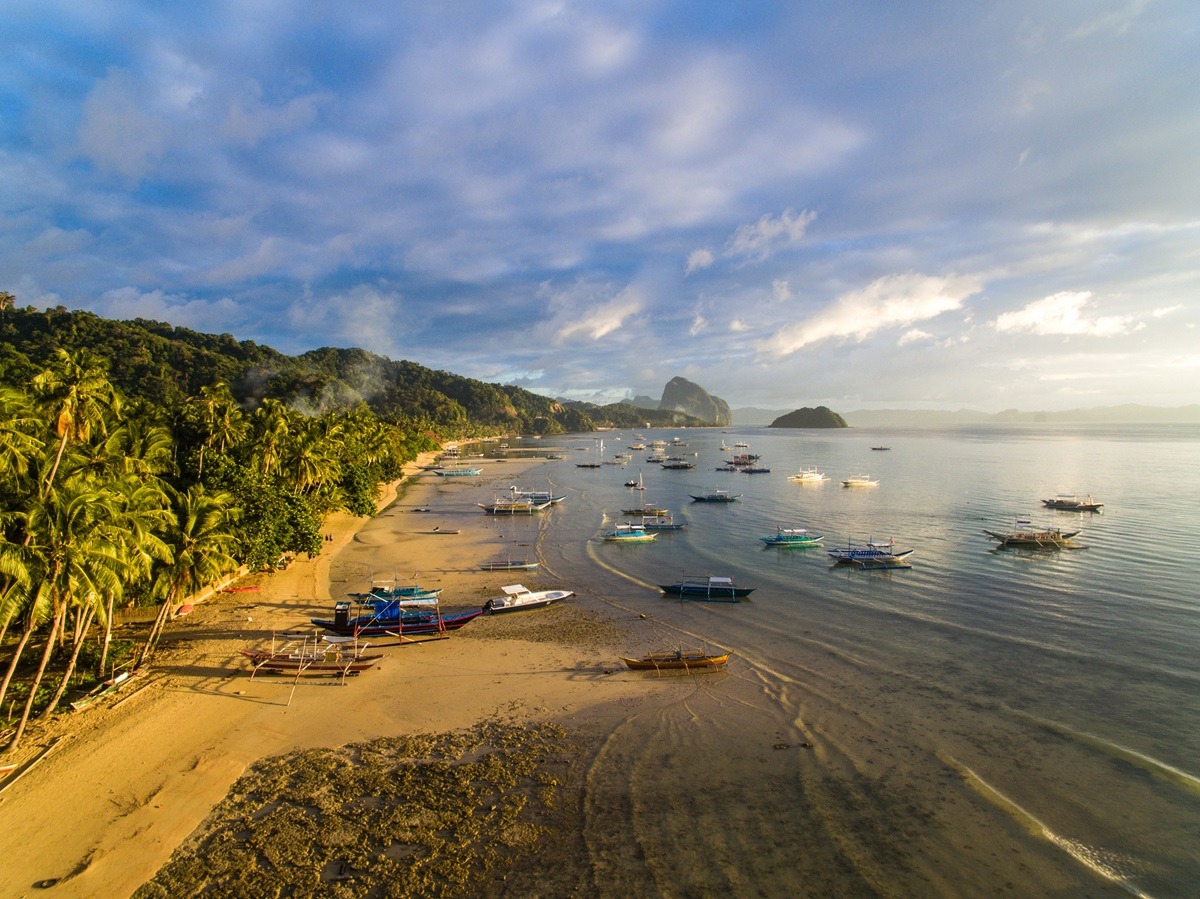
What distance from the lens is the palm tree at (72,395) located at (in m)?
24.0

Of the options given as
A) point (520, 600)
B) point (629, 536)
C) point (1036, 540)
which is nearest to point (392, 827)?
point (520, 600)

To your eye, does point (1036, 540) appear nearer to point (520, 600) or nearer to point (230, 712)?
point (520, 600)

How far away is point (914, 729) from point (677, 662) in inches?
378

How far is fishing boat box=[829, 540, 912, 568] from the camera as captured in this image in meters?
46.6

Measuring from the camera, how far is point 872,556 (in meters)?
47.1

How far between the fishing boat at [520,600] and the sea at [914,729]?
3.37 meters

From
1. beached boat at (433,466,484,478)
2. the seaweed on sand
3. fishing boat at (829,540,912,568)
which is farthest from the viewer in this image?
beached boat at (433,466,484,478)

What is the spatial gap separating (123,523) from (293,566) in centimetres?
2386

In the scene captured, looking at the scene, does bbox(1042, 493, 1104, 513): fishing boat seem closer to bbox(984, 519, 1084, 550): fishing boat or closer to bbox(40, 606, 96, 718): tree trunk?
bbox(984, 519, 1084, 550): fishing boat

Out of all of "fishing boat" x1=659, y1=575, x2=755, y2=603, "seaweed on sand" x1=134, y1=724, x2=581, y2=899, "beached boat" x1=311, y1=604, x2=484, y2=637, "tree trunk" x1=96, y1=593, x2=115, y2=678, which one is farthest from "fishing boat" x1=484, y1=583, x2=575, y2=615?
"tree trunk" x1=96, y1=593, x2=115, y2=678

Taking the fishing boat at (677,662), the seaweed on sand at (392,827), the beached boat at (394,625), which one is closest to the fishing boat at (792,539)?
the fishing boat at (677,662)

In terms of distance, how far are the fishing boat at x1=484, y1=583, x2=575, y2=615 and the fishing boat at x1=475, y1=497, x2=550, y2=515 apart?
3708 cm

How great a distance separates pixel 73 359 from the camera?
25.9m

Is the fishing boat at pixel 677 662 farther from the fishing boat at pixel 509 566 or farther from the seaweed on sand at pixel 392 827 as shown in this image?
the fishing boat at pixel 509 566
